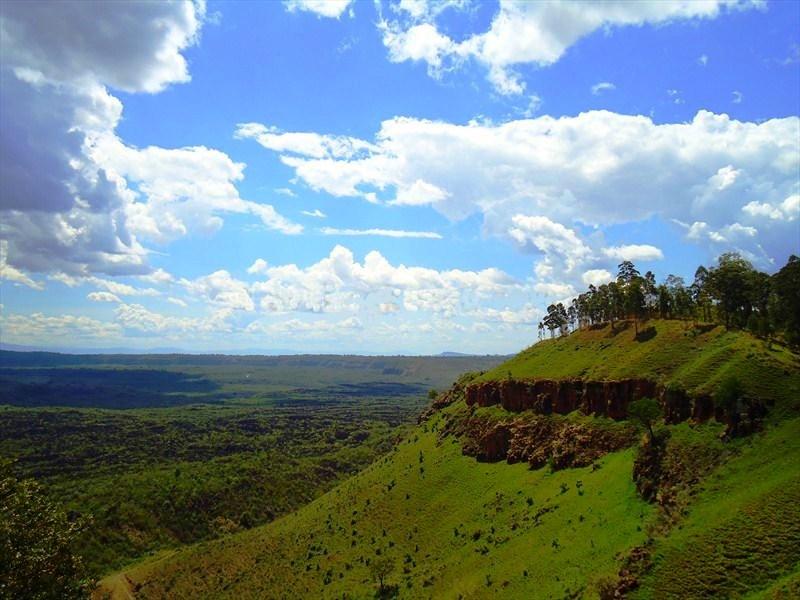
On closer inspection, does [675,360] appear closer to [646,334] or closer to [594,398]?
[594,398]

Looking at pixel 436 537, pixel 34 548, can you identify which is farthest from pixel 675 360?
pixel 34 548

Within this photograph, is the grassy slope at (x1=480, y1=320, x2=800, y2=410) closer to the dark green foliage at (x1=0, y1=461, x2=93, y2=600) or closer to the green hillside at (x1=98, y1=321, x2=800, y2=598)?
the green hillside at (x1=98, y1=321, x2=800, y2=598)

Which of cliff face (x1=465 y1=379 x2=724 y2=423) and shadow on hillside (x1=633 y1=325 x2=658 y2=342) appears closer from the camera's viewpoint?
cliff face (x1=465 y1=379 x2=724 y2=423)

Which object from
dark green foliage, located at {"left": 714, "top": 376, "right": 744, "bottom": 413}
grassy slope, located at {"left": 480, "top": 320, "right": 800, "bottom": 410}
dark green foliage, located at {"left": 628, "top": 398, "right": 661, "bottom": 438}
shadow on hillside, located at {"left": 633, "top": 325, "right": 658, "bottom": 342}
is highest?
shadow on hillside, located at {"left": 633, "top": 325, "right": 658, "bottom": 342}

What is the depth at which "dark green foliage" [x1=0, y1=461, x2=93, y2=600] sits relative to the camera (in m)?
33.3

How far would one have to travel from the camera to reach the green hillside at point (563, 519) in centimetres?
4616

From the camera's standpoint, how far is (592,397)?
8362 centimetres

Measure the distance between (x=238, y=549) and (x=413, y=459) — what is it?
133 ft

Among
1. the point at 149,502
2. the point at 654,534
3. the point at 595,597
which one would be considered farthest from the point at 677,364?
the point at 149,502

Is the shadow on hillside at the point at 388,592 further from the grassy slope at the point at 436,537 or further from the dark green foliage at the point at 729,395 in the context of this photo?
the dark green foliage at the point at 729,395

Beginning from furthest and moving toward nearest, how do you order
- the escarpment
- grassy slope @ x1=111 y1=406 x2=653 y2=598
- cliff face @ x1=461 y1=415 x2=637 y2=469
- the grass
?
cliff face @ x1=461 y1=415 x2=637 y2=469 < the escarpment < grassy slope @ x1=111 y1=406 x2=653 y2=598 < the grass

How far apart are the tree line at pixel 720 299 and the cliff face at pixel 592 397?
20.6 metres

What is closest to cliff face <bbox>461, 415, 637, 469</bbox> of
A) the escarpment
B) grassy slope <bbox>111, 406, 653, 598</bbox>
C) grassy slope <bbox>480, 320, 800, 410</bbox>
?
grassy slope <bbox>111, 406, 653, 598</bbox>

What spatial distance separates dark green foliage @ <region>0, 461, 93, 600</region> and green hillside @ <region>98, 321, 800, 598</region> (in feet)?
135
